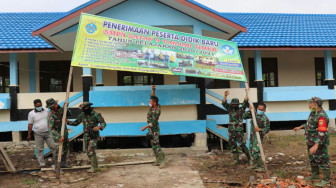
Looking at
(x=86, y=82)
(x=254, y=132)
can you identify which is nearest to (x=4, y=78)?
(x=86, y=82)

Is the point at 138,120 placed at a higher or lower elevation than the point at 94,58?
lower

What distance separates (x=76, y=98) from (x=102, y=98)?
102 cm

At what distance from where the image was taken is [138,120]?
775 cm

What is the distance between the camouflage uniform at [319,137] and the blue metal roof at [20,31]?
8.13 metres

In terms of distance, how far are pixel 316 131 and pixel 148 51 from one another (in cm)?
368

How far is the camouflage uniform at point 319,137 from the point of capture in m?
4.65

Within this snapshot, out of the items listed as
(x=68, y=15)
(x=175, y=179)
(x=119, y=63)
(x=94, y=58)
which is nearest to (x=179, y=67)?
(x=119, y=63)

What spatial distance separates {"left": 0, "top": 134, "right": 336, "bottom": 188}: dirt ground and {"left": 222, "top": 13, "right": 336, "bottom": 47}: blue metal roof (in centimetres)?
435

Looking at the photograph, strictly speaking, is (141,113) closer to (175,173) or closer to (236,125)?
(175,173)

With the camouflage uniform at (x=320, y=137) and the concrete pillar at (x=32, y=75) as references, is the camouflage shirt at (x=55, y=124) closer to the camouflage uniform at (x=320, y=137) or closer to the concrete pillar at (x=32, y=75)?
the camouflage uniform at (x=320, y=137)

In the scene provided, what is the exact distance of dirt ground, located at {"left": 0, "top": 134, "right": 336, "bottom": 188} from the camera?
16.9 feet

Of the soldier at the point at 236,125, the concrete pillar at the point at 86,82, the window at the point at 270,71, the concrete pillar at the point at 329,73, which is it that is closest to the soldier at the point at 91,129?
the concrete pillar at the point at 86,82

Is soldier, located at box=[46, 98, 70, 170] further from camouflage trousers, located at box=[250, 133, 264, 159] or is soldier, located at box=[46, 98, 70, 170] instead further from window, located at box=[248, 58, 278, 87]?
window, located at box=[248, 58, 278, 87]

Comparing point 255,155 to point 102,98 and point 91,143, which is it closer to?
point 91,143
